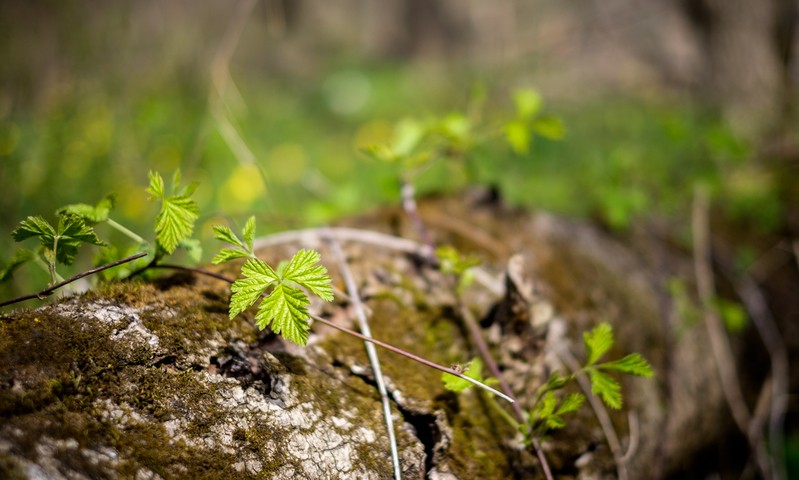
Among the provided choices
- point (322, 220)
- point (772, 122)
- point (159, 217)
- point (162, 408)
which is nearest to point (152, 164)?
point (322, 220)

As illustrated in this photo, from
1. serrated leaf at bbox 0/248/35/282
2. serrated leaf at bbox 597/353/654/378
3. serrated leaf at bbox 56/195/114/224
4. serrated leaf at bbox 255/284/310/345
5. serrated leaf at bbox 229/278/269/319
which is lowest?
serrated leaf at bbox 597/353/654/378

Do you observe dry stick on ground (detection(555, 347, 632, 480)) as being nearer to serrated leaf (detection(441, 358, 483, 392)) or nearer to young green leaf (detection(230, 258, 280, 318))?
serrated leaf (detection(441, 358, 483, 392))

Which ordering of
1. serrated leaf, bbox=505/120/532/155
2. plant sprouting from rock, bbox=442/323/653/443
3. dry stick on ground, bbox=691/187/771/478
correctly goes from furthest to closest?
dry stick on ground, bbox=691/187/771/478
serrated leaf, bbox=505/120/532/155
plant sprouting from rock, bbox=442/323/653/443

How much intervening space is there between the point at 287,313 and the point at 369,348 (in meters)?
0.24

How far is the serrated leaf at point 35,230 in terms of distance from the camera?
3.05 ft

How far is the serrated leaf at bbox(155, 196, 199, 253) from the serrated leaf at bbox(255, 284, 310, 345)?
23cm

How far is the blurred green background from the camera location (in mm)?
2422

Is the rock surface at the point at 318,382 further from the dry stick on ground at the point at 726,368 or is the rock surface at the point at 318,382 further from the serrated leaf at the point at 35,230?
the dry stick on ground at the point at 726,368

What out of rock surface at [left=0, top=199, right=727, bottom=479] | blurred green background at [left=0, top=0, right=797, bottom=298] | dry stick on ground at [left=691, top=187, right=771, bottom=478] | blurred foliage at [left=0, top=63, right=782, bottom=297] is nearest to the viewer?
rock surface at [left=0, top=199, right=727, bottom=479]

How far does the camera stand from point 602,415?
1.32 metres

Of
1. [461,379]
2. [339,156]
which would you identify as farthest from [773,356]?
[339,156]

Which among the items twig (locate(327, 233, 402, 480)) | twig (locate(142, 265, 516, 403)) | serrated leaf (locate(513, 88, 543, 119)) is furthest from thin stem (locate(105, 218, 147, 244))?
serrated leaf (locate(513, 88, 543, 119))

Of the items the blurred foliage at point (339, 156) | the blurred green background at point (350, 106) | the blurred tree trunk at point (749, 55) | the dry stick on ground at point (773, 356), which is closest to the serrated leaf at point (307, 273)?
the blurred foliage at point (339, 156)

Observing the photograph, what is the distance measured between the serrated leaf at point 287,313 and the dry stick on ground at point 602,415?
2.40 feet
